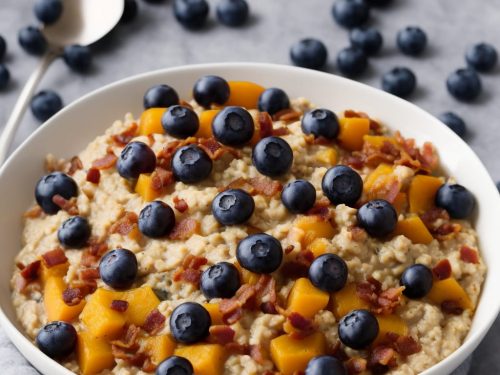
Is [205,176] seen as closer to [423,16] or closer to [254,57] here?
[254,57]

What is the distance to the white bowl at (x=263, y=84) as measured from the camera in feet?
10.9

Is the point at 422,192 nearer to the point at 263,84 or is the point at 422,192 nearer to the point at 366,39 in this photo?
the point at 263,84

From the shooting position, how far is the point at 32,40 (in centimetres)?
→ 505

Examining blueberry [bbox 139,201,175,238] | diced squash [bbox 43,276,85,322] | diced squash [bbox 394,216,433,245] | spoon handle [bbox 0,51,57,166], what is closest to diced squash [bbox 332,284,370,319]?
diced squash [bbox 394,216,433,245]

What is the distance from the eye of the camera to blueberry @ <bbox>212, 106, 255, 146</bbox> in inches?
132

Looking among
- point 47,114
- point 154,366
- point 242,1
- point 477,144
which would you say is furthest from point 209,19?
point 154,366

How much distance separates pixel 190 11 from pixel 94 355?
295cm

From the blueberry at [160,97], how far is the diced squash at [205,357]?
4.33 feet

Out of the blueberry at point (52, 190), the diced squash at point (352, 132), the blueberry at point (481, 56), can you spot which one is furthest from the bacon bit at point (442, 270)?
the blueberry at point (481, 56)

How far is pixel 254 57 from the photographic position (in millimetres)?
5207

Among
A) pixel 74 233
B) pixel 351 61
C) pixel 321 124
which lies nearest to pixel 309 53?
pixel 351 61

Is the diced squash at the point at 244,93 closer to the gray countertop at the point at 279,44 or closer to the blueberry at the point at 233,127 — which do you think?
the blueberry at the point at 233,127

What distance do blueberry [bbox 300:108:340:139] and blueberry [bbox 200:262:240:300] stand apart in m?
0.82

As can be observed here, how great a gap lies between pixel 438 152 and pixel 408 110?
0.24 m
